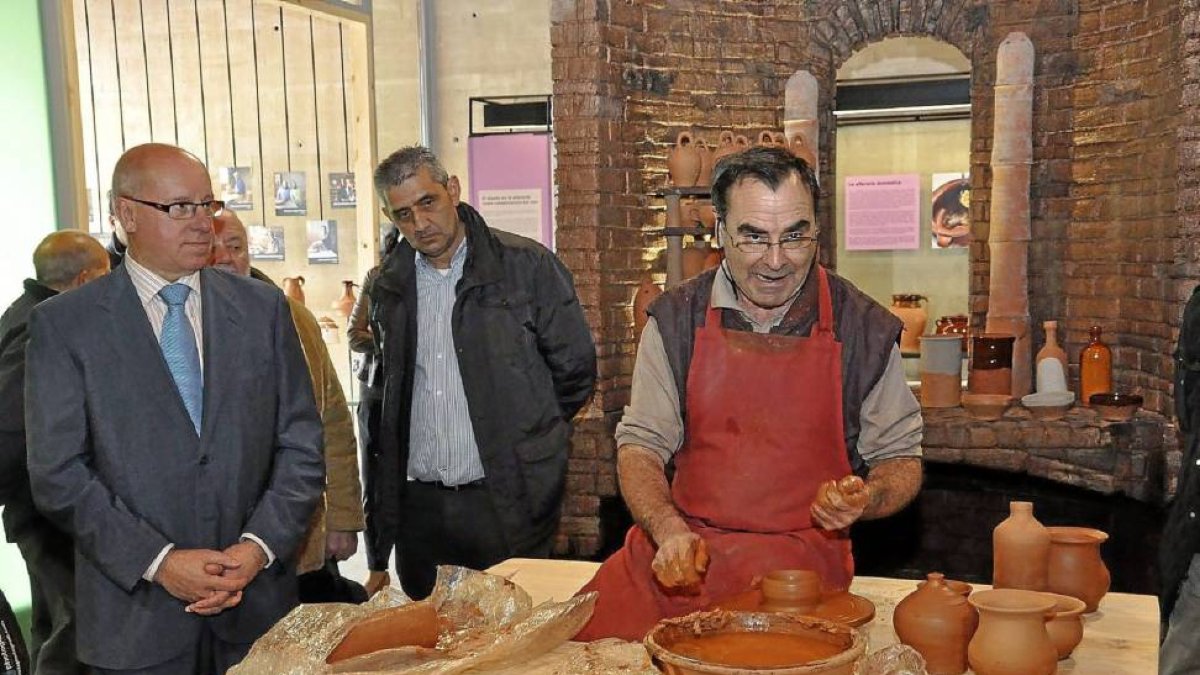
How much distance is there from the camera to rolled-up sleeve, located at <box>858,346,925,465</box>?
2330mm

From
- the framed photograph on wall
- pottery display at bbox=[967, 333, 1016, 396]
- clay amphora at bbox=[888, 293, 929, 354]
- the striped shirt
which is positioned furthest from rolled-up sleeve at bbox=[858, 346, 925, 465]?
the framed photograph on wall

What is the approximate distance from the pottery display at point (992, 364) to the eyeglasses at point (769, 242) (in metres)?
5.02

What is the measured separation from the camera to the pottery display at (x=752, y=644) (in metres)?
1.54

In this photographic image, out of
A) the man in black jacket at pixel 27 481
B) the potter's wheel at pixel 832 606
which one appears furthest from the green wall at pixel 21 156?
the potter's wheel at pixel 832 606

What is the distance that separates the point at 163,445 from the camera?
7.96 ft

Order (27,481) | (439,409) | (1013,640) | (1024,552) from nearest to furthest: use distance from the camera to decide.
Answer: (1013,640)
(1024,552)
(27,481)
(439,409)

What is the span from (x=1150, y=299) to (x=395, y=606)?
578 centimetres

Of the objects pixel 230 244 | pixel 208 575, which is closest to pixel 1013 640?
pixel 208 575

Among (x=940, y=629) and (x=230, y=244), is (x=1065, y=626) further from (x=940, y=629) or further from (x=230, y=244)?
(x=230, y=244)

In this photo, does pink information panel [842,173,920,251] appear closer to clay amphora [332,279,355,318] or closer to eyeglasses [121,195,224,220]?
clay amphora [332,279,355,318]

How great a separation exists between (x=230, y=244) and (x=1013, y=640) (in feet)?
8.74

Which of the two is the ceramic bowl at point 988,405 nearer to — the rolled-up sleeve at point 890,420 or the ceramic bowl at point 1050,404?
the ceramic bowl at point 1050,404

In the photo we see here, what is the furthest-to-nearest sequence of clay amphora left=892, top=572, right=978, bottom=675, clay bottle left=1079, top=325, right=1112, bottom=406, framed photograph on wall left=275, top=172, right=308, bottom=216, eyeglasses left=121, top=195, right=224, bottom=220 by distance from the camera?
framed photograph on wall left=275, top=172, right=308, bottom=216, clay bottle left=1079, top=325, right=1112, bottom=406, eyeglasses left=121, top=195, right=224, bottom=220, clay amphora left=892, top=572, right=978, bottom=675

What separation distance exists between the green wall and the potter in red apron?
3069 mm
